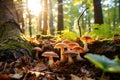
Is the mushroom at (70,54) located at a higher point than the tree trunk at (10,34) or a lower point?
lower

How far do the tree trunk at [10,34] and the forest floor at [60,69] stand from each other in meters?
0.36

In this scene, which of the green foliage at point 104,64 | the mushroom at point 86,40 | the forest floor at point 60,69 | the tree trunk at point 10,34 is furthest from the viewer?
the mushroom at point 86,40

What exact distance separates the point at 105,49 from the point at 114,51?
0.20 m

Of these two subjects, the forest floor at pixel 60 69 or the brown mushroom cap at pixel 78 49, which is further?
the brown mushroom cap at pixel 78 49

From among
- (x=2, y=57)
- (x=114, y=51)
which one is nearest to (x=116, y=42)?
(x=114, y=51)

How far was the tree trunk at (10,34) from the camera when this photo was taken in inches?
148

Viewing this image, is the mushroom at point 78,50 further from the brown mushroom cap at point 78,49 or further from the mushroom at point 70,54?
the mushroom at point 70,54

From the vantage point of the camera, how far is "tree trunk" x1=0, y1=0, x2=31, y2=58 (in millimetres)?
3761

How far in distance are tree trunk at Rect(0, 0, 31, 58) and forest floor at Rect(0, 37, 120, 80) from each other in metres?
0.36

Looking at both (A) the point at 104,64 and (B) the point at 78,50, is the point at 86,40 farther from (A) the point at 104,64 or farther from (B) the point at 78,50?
(A) the point at 104,64

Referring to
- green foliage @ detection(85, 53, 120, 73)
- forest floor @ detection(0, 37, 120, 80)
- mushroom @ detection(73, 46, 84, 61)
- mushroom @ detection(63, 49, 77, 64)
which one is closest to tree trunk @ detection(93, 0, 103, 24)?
forest floor @ detection(0, 37, 120, 80)

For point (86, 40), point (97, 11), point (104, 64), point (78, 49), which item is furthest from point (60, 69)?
point (97, 11)

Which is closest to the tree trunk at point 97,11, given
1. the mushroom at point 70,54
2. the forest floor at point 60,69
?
the forest floor at point 60,69

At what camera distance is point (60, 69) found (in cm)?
336
